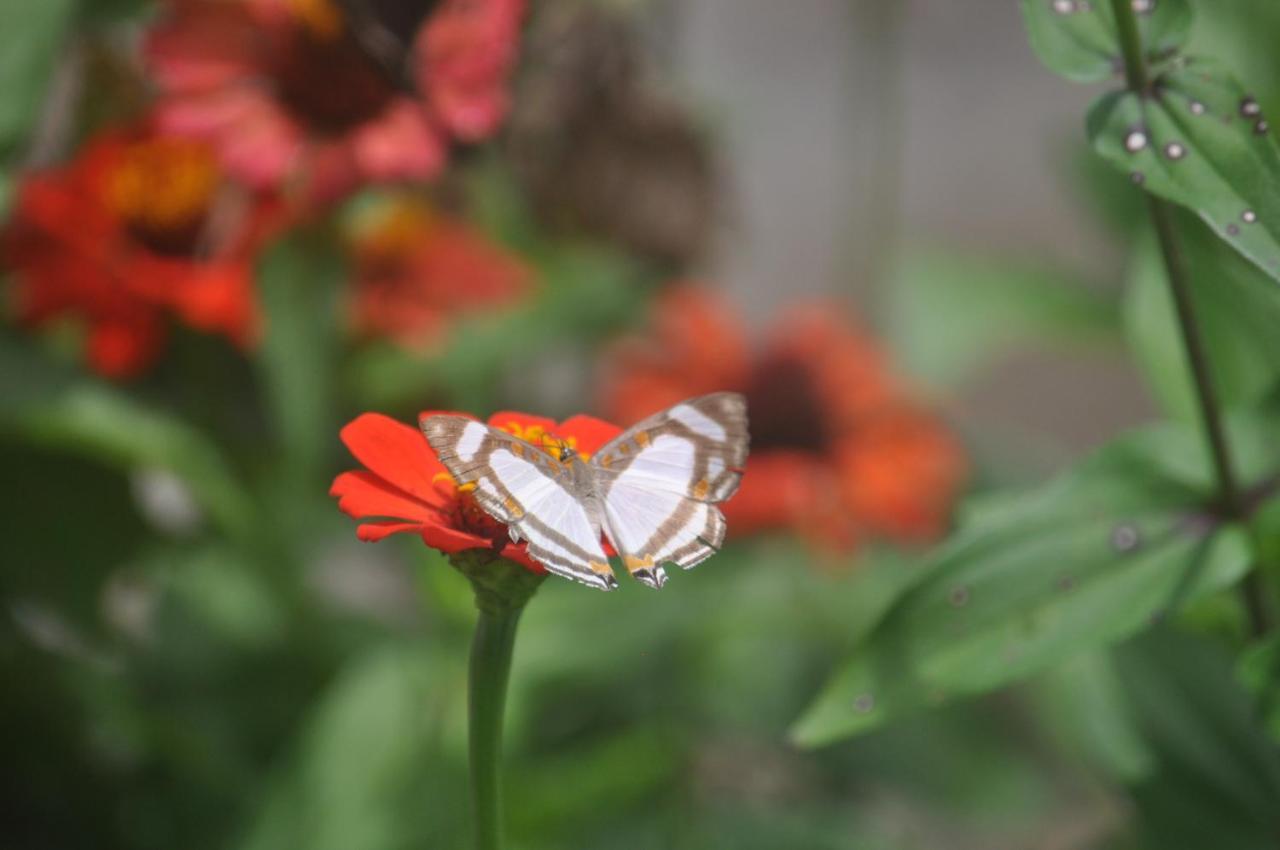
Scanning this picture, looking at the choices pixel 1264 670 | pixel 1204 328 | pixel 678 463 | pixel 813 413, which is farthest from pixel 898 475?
pixel 678 463

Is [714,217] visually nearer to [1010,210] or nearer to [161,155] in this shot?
[161,155]

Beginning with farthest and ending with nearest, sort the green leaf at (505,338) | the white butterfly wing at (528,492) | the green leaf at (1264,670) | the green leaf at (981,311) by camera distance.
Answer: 1. the green leaf at (981,311)
2. the green leaf at (505,338)
3. the green leaf at (1264,670)
4. the white butterfly wing at (528,492)

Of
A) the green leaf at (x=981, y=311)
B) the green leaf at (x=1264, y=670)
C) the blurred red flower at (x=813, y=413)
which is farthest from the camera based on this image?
the green leaf at (x=981, y=311)

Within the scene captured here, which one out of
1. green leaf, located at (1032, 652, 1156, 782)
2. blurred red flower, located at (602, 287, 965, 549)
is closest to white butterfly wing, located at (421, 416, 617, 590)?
green leaf, located at (1032, 652, 1156, 782)

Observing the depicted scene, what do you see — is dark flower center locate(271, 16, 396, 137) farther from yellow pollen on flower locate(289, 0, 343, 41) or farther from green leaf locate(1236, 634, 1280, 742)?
green leaf locate(1236, 634, 1280, 742)

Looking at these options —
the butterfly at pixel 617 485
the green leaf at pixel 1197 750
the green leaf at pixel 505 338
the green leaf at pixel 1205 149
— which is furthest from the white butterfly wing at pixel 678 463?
the green leaf at pixel 505 338

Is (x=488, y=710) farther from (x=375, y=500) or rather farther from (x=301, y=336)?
(x=301, y=336)

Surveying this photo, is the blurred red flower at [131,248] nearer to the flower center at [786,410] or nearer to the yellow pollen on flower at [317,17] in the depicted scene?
the yellow pollen on flower at [317,17]
